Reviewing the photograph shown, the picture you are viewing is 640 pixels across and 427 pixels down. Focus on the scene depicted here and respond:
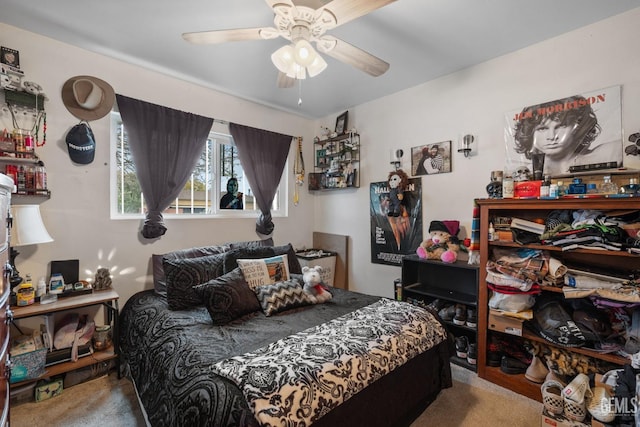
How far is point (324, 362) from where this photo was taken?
130 centimetres

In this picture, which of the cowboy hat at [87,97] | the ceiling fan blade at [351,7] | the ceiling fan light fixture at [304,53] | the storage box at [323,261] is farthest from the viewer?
the storage box at [323,261]

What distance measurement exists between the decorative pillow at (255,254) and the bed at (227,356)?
2cm

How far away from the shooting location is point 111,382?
2.12 metres

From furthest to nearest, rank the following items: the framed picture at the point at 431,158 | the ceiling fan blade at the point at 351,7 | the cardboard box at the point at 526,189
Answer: the framed picture at the point at 431,158
the cardboard box at the point at 526,189
the ceiling fan blade at the point at 351,7

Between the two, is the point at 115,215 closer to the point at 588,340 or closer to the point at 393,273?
the point at 393,273

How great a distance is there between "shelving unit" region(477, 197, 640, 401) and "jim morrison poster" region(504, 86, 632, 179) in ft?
1.12

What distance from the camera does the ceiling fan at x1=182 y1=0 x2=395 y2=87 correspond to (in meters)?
1.34

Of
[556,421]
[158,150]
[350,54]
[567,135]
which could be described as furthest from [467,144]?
[158,150]

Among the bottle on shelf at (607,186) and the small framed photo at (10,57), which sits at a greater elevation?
the small framed photo at (10,57)

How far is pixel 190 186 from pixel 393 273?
7.80ft

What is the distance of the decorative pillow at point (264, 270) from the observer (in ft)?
7.34

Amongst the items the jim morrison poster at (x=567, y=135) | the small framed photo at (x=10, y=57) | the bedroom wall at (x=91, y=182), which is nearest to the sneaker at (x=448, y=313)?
the jim morrison poster at (x=567, y=135)

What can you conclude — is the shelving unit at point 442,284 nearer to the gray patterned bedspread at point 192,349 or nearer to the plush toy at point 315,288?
the gray patterned bedspread at point 192,349

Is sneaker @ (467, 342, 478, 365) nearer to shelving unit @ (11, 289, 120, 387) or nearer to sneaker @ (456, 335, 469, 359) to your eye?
sneaker @ (456, 335, 469, 359)
